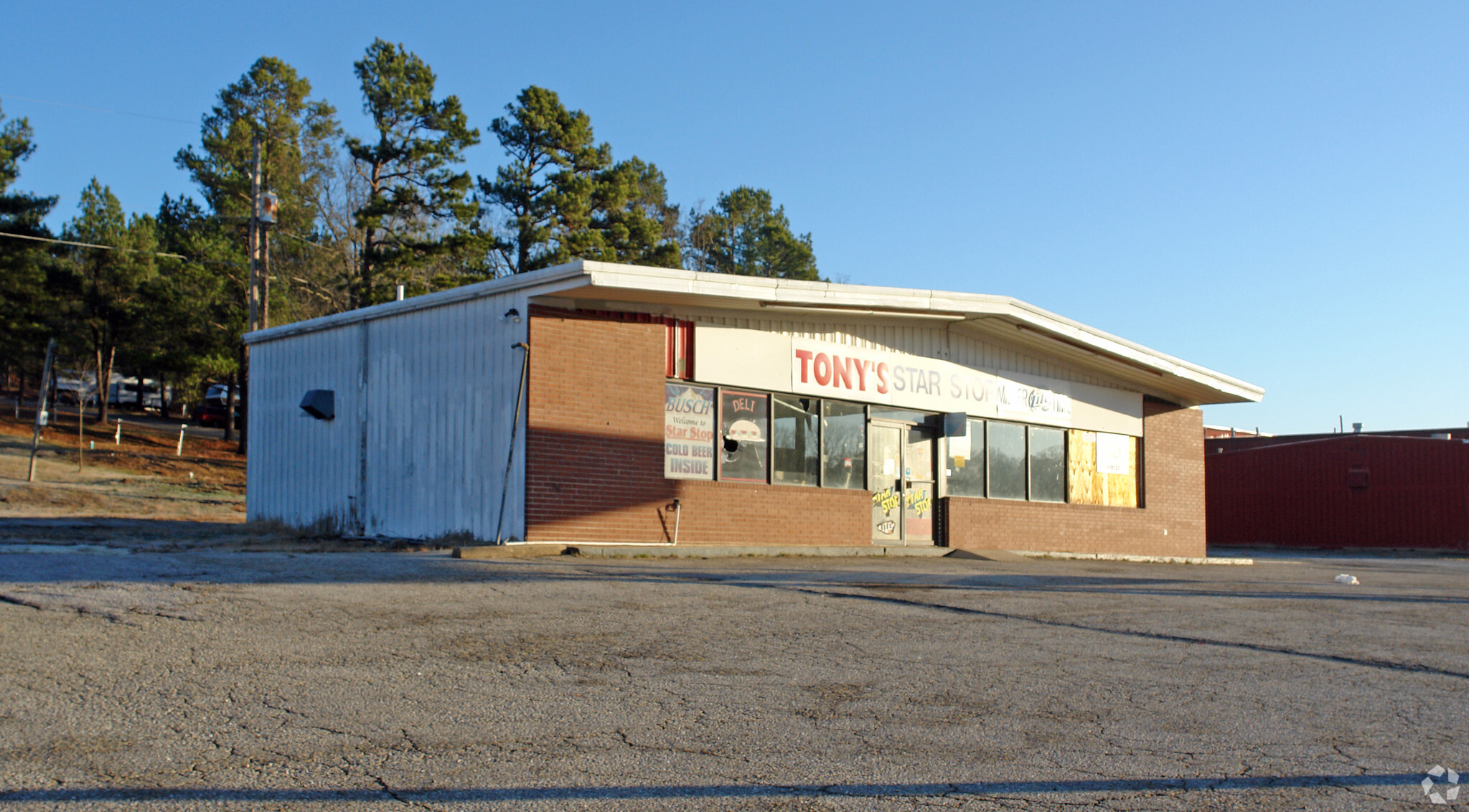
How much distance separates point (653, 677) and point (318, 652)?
1.86 metres

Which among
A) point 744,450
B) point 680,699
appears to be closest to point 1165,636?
point 680,699

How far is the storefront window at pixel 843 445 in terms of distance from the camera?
17688 millimetres

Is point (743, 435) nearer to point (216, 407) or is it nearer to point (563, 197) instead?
point (563, 197)

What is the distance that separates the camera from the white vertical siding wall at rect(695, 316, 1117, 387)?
16906 mm

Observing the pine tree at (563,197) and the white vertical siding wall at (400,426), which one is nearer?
the white vertical siding wall at (400,426)

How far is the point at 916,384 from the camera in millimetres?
18875

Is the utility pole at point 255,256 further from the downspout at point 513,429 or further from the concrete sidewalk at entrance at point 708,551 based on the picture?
the concrete sidewalk at entrance at point 708,551

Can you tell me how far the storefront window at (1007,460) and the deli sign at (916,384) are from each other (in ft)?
1.07

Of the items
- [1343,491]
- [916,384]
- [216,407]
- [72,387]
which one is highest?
[72,387]

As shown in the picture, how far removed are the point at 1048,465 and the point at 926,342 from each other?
4459mm

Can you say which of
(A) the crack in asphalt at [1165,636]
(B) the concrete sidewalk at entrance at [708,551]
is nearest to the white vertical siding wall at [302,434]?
(B) the concrete sidewalk at entrance at [708,551]

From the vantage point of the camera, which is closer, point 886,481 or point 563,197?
point 886,481

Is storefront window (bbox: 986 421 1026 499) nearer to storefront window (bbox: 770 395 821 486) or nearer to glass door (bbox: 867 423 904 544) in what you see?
glass door (bbox: 867 423 904 544)

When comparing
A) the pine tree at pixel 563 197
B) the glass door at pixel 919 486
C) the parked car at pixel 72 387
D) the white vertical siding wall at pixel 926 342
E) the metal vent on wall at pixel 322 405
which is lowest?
the glass door at pixel 919 486
